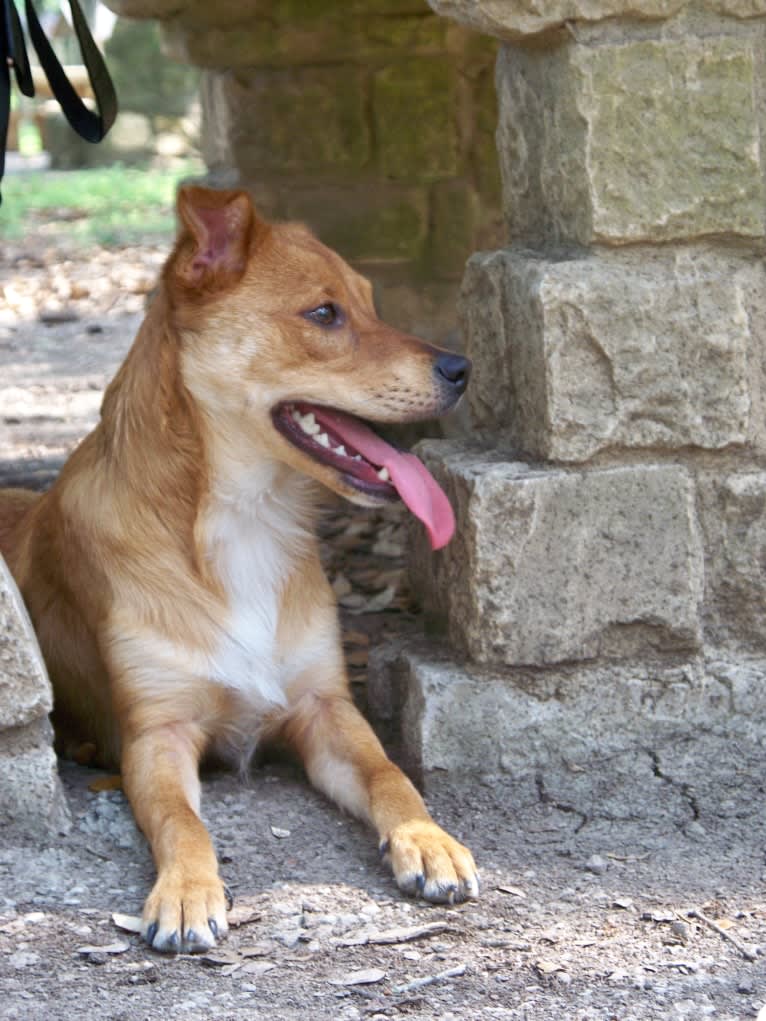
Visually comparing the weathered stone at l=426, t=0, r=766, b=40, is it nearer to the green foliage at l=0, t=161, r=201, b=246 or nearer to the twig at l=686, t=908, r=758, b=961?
the twig at l=686, t=908, r=758, b=961

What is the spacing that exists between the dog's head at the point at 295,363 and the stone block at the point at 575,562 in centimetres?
14

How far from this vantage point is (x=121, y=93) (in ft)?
60.0

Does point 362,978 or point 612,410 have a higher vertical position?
point 612,410

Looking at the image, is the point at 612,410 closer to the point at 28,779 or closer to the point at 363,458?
the point at 363,458

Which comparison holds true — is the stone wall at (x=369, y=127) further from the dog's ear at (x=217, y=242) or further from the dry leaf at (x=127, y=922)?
the dry leaf at (x=127, y=922)

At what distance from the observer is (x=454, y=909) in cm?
308

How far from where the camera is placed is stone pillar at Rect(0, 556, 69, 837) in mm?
3207

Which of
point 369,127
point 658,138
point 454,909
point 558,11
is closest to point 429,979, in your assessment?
point 454,909

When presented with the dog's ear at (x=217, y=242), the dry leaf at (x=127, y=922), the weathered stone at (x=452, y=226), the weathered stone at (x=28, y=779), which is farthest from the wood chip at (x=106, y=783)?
the weathered stone at (x=452, y=226)

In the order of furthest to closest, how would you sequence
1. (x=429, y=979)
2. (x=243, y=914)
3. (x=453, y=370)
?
(x=453, y=370) < (x=243, y=914) < (x=429, y=979)

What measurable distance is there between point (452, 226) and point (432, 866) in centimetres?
337

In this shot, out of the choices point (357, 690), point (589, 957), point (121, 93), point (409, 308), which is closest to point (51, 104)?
point (121, 93)

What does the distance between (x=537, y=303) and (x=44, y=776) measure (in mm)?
1440

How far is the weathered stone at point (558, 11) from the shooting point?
3223 mm
